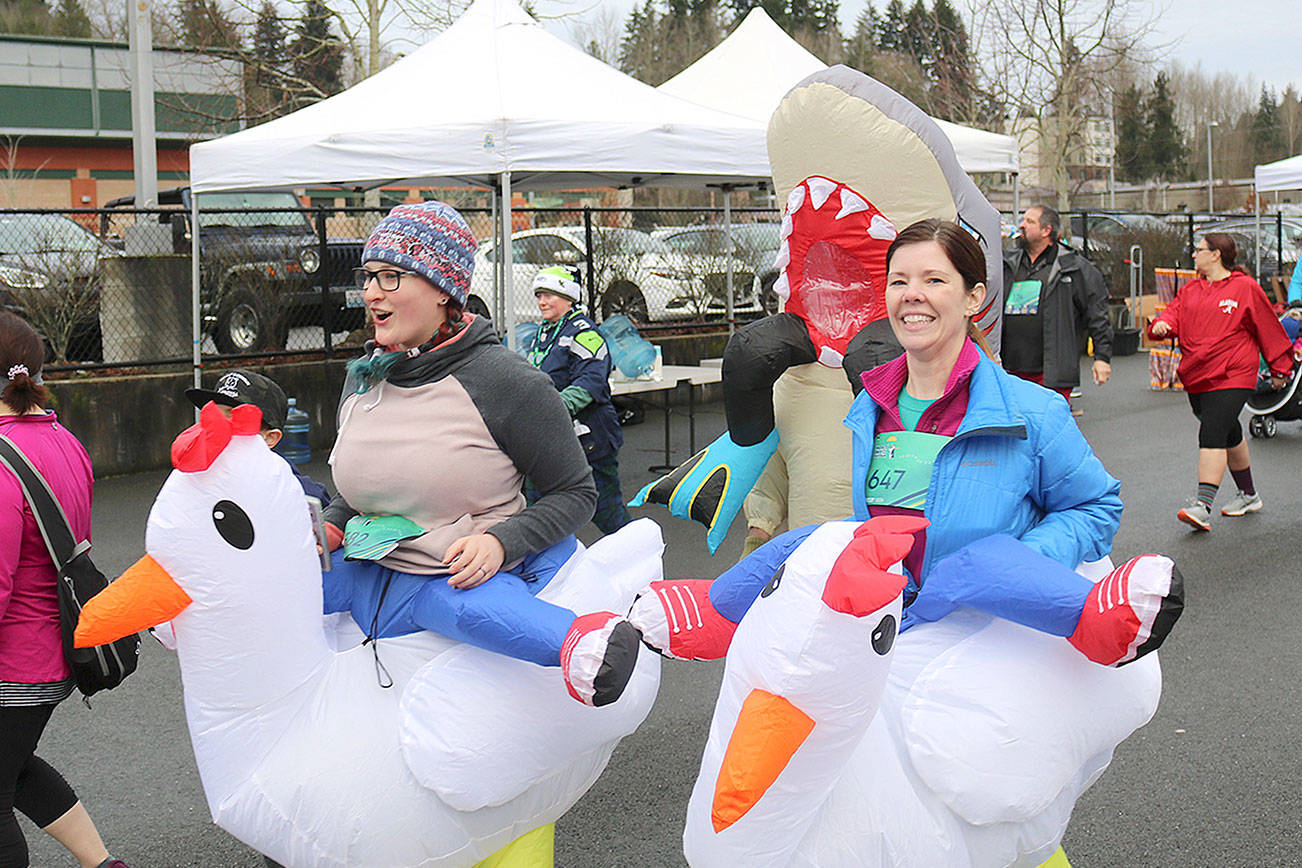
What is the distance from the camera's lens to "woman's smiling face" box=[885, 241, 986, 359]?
2457 mm

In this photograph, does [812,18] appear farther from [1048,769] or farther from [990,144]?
[1048,769]

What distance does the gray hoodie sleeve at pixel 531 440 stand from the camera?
2770mm

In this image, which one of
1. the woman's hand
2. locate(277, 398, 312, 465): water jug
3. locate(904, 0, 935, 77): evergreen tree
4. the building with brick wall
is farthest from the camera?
the building with brick wall

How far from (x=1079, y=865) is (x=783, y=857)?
6.97 feet

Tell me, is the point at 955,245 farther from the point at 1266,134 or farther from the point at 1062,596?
the point at 1266,134

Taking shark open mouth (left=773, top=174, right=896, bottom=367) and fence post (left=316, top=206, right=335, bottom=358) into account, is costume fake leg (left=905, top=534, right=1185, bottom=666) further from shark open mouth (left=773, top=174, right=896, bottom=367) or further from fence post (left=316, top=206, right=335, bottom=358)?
fence post (left=316, top=206, right=335, bottom=358)

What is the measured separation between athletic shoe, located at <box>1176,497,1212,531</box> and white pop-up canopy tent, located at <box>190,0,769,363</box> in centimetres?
387

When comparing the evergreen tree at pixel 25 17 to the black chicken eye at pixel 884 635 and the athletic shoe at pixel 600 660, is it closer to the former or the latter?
the athletic shoe at pixel 600 660

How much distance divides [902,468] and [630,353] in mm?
7132

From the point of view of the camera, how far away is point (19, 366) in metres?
3.23

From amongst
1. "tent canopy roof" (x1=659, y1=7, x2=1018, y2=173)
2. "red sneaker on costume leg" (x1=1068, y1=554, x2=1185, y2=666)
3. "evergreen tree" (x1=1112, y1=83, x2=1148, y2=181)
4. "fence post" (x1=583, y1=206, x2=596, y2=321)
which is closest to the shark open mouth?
"red sneaker on costume leg" (x1=1068, y1=554, x2=1185, y2=666)

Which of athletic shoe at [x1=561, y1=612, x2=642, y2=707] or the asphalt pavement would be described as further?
the asphalt pavement

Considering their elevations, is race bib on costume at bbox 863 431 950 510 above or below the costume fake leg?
above

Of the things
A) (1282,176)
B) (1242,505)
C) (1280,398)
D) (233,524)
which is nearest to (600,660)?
(233,524)
